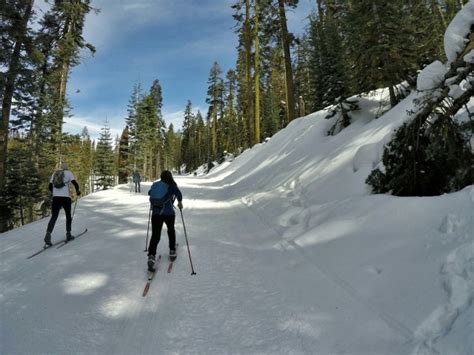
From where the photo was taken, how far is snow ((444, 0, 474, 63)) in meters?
4.65

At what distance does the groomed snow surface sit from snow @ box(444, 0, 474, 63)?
220 cm

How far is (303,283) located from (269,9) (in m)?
21.2

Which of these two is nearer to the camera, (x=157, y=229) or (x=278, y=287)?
(x=278, y=287)

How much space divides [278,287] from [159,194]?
126 inches

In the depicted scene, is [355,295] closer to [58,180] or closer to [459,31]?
[459,31]

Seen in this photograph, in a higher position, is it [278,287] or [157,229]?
[157,229]

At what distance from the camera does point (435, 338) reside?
10.2ft

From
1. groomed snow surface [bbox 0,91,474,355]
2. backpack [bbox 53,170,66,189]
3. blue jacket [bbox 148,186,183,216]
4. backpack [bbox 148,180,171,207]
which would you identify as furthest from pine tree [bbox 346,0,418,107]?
backpack [bbox 53,170,66,189]

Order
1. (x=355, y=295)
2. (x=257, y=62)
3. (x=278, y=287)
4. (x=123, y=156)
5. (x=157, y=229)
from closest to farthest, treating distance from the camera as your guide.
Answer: (x=355, y=295)
(x=278, y=287)
(x=157, y=229)
(x=257, y=62)
(x=123, y=156)

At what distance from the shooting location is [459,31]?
477cm

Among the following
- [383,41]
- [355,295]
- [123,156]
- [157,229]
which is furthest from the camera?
[123,156]

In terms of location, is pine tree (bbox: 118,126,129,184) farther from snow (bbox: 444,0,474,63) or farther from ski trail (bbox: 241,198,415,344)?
snow (bbox: 444,0,474,63)

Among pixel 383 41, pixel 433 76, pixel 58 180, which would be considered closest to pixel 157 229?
pixel 58 180

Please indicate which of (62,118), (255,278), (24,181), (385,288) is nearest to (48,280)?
(255,278)
